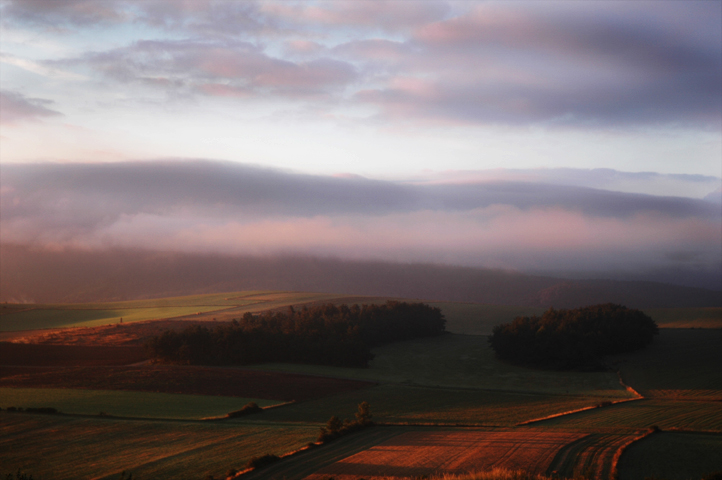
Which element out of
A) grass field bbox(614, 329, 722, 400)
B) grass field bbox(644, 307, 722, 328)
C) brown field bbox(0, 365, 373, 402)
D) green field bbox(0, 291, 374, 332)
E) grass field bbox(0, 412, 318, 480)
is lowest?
grass field bbox(614, 329, 722, 400)

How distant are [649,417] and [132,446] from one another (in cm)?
3698

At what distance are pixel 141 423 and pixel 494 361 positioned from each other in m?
49.6

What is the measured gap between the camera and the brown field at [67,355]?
69312 mm

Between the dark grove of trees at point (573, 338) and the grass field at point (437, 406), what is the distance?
17458 millimetres

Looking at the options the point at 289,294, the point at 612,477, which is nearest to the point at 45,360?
the point at 612,477

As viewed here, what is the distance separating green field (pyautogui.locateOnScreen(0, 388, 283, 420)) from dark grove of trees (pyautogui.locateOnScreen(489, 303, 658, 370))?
38906 mm

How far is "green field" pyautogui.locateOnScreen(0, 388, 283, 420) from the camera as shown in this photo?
1698 inches

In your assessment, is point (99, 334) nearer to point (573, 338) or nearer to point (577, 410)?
point (573, 338)

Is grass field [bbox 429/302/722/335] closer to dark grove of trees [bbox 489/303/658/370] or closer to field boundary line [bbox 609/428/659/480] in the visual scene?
dark grove of trees [bbox 489/303/658/370]

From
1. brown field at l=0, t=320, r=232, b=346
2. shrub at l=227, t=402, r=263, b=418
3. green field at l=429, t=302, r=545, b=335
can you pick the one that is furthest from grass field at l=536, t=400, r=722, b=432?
brown field at l=0, t=320, r=232, b=346

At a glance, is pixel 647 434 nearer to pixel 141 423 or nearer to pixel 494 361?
pixel 141 423

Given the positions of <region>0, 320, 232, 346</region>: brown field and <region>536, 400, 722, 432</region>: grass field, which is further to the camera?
<region>0, 320, 232, 346</region>: brown field

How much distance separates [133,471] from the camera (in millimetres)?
27719

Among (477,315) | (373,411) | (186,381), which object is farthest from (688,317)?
(186,381)
